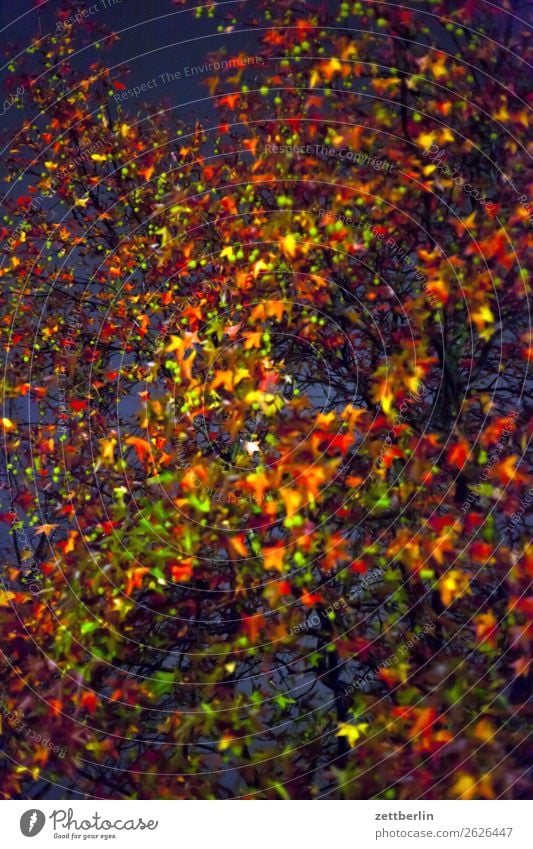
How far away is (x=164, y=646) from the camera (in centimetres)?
351

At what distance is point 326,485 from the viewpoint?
334 cm

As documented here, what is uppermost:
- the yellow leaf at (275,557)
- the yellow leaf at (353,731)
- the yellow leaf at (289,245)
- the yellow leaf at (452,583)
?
the yellow leaf at (289,245)

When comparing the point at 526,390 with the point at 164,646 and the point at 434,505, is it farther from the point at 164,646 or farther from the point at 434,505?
the point at 164,646

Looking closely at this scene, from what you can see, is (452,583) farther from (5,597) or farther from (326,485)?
(5,597)

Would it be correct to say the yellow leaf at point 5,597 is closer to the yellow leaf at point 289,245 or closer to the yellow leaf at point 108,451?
the yellow leaf at point 108,451

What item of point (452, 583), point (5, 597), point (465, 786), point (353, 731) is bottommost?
point (465, 786)

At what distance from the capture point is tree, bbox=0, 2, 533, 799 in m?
3.32

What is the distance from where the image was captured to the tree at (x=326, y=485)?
3324mm

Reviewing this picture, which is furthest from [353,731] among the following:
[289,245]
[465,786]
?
[289,245]

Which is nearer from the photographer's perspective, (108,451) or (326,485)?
(326,485)

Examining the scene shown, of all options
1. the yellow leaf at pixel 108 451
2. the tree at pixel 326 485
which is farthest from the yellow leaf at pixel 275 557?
the yellow leaf at pixel 108 451

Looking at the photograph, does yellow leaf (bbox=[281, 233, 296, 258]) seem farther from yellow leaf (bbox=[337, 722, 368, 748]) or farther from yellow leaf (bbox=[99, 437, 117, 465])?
yellow leaf (bbox=[337, 722, 368, 748])

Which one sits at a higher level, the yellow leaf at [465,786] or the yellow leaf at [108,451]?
the yellow leaf at [108,451]
